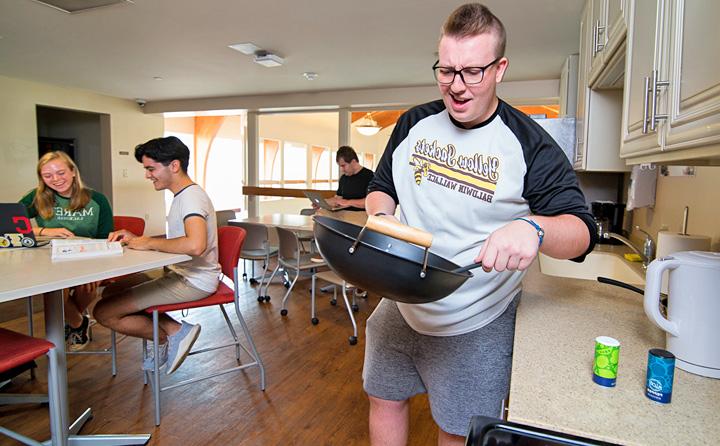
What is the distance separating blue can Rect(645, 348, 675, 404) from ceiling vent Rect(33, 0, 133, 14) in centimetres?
347

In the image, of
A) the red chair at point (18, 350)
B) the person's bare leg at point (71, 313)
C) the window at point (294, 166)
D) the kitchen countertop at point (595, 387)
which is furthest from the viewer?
the window at point (294, 166)

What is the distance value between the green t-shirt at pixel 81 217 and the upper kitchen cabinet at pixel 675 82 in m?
2.81

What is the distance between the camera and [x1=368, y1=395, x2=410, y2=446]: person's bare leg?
1198 millimetres

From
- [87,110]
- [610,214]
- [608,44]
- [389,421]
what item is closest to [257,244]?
[610,214]

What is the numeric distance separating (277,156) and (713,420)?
6799 millimetres

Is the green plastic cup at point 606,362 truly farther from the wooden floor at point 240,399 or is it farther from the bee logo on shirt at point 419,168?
the wooden floor at point 240,399

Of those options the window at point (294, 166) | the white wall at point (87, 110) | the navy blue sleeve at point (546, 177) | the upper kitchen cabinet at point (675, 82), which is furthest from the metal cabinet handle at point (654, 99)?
the white wall at point (87, 110)

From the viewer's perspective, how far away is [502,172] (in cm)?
95

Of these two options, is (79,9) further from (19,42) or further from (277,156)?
(277,156)

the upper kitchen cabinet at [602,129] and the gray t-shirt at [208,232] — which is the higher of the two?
the upper kitchen cabinet at [602,129]

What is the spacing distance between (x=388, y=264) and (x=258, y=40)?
145 inches

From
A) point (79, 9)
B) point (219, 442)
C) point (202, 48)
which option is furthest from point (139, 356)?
point (202, 48)

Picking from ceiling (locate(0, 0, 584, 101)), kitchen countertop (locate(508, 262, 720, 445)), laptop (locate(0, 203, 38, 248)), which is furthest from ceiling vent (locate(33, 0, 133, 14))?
kitchen countertop (locate(508, 262, 720, 445))

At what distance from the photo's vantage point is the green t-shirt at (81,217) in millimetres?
2631
